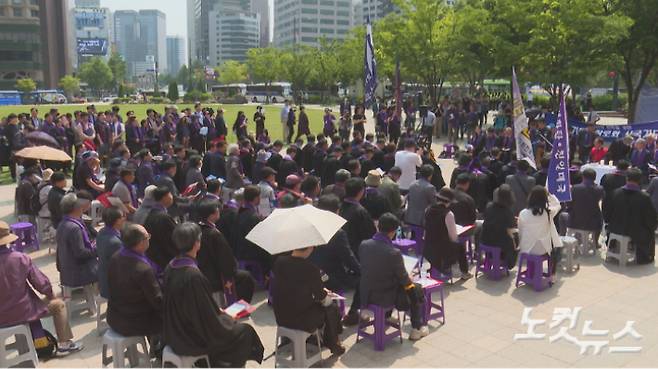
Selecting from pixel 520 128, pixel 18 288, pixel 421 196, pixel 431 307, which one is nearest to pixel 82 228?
pixel 18 288

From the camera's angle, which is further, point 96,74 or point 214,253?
point 96,74

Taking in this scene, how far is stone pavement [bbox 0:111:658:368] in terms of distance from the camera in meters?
6.23

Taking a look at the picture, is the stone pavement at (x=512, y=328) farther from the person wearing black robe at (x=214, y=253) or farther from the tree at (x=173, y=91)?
the tree at (x=173, y=91)

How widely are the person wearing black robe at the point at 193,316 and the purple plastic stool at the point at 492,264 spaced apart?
15.6ft

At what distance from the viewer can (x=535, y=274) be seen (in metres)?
8.30

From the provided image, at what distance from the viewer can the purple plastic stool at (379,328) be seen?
6418mm

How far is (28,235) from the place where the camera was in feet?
35.3

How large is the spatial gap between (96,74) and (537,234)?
369 feet

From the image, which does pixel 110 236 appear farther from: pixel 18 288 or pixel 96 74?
pixel 96 74

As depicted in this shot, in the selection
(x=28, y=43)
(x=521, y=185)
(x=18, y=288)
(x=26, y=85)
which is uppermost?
(x=28, y=43)

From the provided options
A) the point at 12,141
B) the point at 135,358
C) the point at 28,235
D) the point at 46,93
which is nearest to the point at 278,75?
the point at 46,93

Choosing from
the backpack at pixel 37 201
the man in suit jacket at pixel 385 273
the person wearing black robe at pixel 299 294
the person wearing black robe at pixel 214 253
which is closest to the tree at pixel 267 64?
the backpack at pixel 37 201

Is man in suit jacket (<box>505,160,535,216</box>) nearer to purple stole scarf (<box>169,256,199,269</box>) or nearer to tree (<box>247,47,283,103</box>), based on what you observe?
purple stole scarf (<box>169,256,199,269</box>)

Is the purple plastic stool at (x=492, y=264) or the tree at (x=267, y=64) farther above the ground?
the tree at (x=267, y=64)
